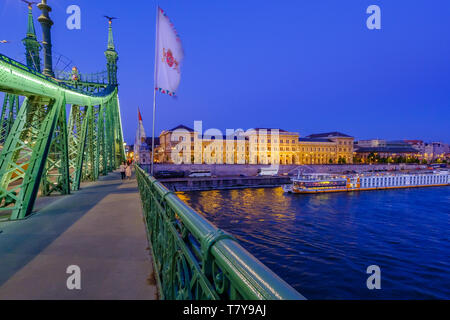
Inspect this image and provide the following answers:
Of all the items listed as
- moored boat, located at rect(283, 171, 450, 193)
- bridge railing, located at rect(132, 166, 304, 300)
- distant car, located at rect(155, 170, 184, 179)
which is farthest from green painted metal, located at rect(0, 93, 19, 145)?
moored boat, located at rect(283, 171, 450, 193)

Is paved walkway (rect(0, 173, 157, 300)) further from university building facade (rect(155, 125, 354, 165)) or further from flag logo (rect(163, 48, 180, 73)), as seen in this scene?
university building facade (rect(155, 125, 354, 165))

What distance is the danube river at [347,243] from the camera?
13.0 metres

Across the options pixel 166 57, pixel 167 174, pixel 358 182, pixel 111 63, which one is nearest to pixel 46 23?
pixel 111 63

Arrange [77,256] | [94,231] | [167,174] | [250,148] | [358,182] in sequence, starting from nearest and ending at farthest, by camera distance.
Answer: [77,256] → [94,231] → [358,182] → [167,174] → [250,148]

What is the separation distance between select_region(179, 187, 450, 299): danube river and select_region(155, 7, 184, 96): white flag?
37.3 feet

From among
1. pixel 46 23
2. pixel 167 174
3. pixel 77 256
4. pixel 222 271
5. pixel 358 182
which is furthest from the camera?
pixel 167 174

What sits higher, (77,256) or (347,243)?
(77,256)

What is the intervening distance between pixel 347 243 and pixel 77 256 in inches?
770

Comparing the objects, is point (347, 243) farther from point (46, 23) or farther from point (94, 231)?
point (46, 23)

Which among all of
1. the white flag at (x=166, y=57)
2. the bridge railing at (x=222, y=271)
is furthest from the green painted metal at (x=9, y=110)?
the bridge railing at (x=222, y=271)

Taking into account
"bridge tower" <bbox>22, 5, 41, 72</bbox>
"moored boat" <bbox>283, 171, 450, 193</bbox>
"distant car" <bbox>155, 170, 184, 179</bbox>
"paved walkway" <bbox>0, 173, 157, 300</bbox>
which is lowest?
"moored boat" <bbox>283, 171, 450, 193</bbox>

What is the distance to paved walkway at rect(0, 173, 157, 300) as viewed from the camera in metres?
3.39

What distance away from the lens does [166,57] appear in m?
9.73
